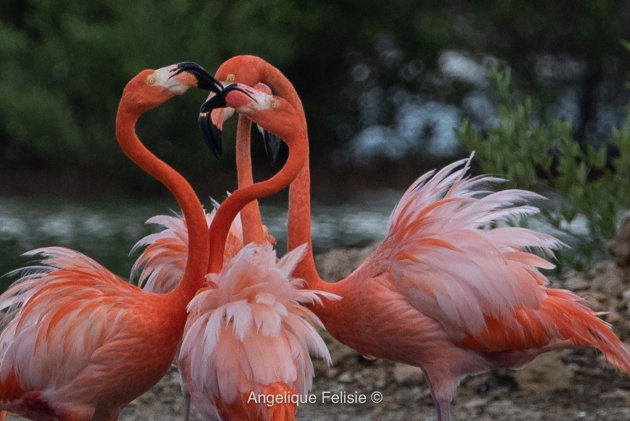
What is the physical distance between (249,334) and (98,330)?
1.76ft

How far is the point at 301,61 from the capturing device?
1400 cm

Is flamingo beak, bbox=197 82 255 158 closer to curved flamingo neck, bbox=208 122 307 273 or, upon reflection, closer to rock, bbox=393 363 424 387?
curved flamingo neck, bbox=208 122 307 273

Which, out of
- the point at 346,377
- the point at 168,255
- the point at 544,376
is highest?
the point at 168,255

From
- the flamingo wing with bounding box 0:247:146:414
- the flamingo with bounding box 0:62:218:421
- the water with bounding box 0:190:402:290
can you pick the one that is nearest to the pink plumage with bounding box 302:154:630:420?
the flamingo with bounding box 0:62:218:421

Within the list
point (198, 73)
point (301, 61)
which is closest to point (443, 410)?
point (198, 73)

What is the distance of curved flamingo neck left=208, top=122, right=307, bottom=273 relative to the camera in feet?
11.1

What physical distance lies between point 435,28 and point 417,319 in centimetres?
1013

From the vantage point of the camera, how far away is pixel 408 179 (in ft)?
42.9

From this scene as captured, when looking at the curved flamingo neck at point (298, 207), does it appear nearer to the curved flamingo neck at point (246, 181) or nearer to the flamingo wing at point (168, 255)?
the curved flamingo neck at point (246, 181)

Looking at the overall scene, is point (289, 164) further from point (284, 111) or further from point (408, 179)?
point (408, 179)

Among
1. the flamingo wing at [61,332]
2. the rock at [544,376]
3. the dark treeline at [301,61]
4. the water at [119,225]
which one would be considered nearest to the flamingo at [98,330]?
the flamingo wing at [61,332]

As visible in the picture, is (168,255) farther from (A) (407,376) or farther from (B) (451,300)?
(A) (407,376)

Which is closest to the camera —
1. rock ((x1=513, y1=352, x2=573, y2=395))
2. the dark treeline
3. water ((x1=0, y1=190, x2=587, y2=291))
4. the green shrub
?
rock ((x1=513, y1=352, x2=573, y2=395))

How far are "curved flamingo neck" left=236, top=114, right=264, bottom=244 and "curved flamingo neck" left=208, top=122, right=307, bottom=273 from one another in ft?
0.92
